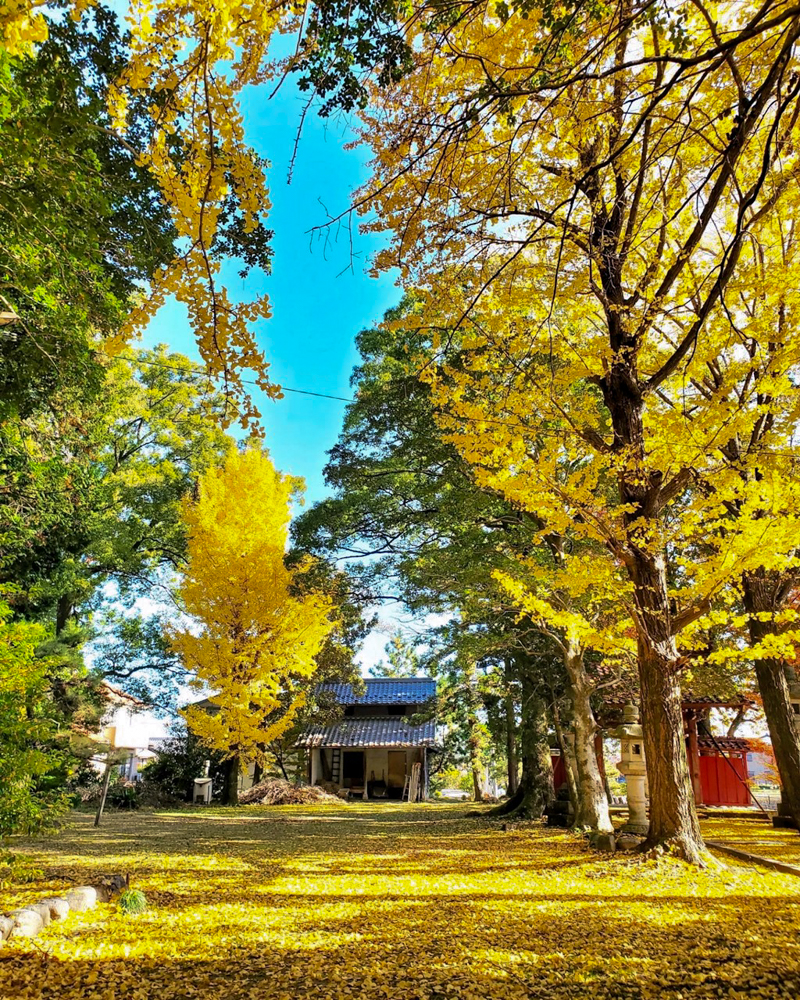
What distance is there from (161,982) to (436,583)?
7.41m

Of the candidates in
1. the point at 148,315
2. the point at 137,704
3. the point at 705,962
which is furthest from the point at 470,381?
the point at 137,704

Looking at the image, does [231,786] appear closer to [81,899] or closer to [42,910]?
[81,899]

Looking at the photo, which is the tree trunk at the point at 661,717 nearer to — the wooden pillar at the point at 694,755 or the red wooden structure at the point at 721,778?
the wooden pillar at the point at 694,755

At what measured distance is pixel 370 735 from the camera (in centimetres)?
2256

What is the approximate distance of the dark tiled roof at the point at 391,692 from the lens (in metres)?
24.1

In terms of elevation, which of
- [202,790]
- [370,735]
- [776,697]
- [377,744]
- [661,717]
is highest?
[776,697]

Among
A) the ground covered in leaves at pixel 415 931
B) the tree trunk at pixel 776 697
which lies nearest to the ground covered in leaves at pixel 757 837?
the tree trunk at pixel 776 697

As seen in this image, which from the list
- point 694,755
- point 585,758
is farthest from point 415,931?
point 694,755

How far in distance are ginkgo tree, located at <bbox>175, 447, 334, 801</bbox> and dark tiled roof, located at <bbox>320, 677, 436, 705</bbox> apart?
1180cm

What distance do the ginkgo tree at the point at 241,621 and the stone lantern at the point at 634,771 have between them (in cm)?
593

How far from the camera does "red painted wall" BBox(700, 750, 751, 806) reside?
14422 mm

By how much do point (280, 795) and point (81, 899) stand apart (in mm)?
15657

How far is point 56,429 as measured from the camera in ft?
30.7

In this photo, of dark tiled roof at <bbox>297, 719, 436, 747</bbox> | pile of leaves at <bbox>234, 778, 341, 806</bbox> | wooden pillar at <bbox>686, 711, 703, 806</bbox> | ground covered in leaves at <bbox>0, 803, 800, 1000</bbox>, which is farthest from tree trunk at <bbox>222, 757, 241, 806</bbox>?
wooden pillar at <bbox>686, 711, 703, 806</bbox>
